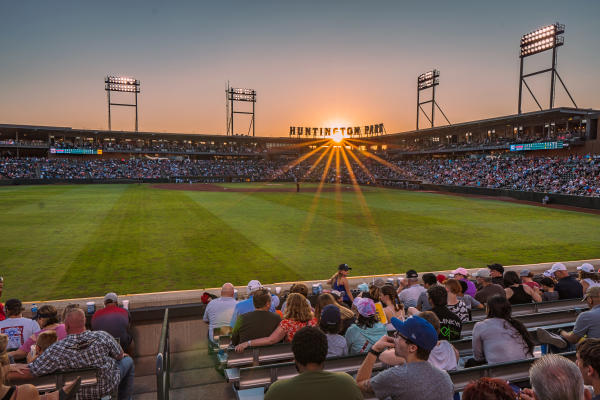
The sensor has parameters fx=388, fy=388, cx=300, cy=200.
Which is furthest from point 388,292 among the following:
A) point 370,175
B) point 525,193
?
point 370,175

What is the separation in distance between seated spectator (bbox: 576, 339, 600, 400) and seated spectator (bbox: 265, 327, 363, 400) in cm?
165

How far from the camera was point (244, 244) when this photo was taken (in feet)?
56.6

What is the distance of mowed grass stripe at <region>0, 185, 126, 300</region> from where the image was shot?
38.0 feet

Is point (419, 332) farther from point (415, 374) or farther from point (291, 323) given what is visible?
Answer: point (291, 323)

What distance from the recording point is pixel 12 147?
76.6 m

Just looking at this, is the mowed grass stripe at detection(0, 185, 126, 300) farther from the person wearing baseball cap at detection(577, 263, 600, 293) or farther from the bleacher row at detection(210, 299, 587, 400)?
the person wearing baseball cap at detection(577, 263, 600, 293)

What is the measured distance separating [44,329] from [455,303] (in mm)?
5969

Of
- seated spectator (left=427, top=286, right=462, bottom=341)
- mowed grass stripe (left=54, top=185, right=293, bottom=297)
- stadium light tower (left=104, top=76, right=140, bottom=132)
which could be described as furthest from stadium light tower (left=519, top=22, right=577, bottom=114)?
stadium light tower (left=104, top=76, right=140, bottom=132)

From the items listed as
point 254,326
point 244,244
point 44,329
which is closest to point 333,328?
point 254,326

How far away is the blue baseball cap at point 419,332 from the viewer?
9.82 ft

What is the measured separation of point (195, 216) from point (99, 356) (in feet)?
72.9

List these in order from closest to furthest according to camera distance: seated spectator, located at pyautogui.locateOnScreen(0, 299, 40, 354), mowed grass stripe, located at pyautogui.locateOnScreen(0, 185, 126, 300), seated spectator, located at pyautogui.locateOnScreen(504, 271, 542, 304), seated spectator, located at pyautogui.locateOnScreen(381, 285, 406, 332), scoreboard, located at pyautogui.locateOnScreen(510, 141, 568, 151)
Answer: seated spectator, located at pyautogui.locateOnScreen(0, 299, 40, 354) → seated spectator, located at pyautogui.locateOnScreen(381, 285, 406, 332) → seated spectator, located at pyautogui.locateOnScreen(504, 271, 542, 304) → mowed grass stripe, located at pyautogui.locateOnScreen(0, 185, 126, 300) → scoreboard, located at pyautogui.locateOnScreen(510, 141, 568, 151)

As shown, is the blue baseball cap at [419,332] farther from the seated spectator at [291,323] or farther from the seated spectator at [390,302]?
the seated spectator at [390,302]

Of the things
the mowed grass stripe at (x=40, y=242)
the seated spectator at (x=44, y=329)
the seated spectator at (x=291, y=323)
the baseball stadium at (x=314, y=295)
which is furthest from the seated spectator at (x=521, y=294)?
the mowed grass stripe at (x=40, y=242)
